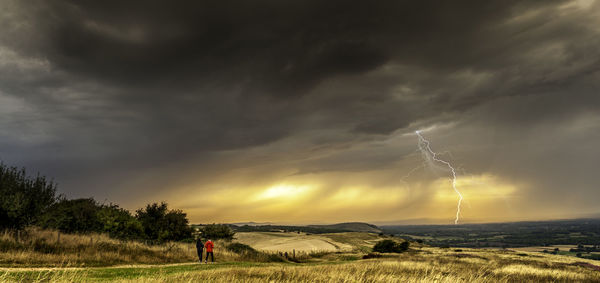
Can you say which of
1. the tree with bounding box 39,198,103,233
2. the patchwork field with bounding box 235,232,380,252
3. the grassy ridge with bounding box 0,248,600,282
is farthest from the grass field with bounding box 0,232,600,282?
the patchwork field with bounding box 235,232,380,252

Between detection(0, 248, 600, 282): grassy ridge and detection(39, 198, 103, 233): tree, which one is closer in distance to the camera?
detection(0, 248, 600, 282): grassy ridge

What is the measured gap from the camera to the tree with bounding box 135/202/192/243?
54.3 metres

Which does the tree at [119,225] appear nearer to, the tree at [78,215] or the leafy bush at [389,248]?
the tree at [78,215]

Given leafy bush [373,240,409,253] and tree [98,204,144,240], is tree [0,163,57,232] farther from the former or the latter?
leafy bush [373,240,409,253]

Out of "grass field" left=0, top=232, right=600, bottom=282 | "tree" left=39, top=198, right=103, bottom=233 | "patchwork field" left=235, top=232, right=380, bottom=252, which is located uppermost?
"tree" left=39, top=198, right=103, bottom=233

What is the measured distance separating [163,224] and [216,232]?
375 inches

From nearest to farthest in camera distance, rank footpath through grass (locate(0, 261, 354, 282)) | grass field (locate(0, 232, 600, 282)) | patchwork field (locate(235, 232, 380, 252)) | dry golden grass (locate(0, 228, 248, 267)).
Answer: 1. footpath through grass (locate(0, 261, 354, 282))
2. grass field (locate(0, 232, 600, 282))
3. dry golden grass (locate(0, 228, 248, 267))
4. patchwork field (locate(235, 232, 380, 252))

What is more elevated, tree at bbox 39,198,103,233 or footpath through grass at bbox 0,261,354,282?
tree at bbox 39,198,103,233

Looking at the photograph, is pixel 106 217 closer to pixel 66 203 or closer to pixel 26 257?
pixel 66 203

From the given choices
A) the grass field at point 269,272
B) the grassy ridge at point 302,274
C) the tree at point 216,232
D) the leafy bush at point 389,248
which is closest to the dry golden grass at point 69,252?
the grass field at point 269,272

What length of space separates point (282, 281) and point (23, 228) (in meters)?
32.9

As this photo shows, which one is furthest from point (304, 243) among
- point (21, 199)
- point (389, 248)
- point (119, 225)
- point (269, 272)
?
point (269, 272)

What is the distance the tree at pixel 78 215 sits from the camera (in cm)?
4498

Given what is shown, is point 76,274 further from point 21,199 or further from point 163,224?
point 163,224
